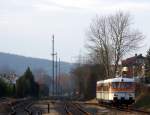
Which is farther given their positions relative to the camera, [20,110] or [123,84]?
[123,84]

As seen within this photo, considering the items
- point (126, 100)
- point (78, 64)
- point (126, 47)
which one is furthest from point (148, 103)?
point (78, 64)

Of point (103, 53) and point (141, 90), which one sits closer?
point (141, 90)

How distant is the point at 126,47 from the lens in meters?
82.6

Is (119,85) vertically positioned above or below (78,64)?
below

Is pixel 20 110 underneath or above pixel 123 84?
underneath

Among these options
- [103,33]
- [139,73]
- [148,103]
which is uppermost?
[103,33]

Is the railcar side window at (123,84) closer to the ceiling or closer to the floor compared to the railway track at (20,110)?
closer to the ceiling

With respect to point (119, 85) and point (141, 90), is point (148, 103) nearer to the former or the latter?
point (119, 85)

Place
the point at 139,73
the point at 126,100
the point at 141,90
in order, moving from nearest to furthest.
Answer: the point at 126,100, the point at 141,90, the point at 139,73

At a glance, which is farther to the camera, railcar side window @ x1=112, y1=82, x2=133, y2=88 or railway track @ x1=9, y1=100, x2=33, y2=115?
railcar side window @ x1=112, y1=82, x2=133, y2=88

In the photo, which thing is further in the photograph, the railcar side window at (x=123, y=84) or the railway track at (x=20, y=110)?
the railcar side window at (x=123, y=84)

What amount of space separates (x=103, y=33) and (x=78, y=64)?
37395mm

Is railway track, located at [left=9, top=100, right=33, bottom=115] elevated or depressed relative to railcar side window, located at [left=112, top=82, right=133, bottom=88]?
depressed

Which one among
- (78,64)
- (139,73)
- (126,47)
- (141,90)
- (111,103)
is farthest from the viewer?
(78,64)
